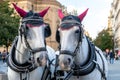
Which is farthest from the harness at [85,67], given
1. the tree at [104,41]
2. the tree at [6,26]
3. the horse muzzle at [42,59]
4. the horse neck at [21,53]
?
the tree at [104,41]

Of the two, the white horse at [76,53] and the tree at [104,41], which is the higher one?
the white horse at [76,53]

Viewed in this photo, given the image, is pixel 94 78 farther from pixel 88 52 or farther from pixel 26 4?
pixel 26 4

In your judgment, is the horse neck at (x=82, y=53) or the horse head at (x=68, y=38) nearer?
the horse head at (x=68, y=38)

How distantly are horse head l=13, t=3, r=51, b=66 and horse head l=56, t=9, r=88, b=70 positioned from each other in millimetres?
300

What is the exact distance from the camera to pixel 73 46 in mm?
7215

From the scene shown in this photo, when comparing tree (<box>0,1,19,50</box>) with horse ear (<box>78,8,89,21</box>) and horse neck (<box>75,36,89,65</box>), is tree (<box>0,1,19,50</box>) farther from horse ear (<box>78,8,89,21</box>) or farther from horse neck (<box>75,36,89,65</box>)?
horse ear (<box>78,8,89,21</box>)

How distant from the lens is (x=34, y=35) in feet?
24.5

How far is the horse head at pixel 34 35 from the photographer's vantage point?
23.9 ft

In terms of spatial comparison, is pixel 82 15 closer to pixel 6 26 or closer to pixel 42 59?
pixel 42 59

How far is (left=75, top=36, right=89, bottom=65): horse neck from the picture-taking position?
300 inches

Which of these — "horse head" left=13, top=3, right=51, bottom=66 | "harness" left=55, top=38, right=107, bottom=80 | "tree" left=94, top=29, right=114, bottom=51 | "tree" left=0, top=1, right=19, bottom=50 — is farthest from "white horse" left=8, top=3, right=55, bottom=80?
"tree" left=94, top=29, right=114, bottom=51

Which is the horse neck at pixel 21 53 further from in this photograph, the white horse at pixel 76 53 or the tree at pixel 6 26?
the tree at pixel 6 26

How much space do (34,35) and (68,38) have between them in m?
0.64

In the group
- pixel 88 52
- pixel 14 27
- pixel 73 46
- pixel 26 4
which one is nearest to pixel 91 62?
pixel 88 52
